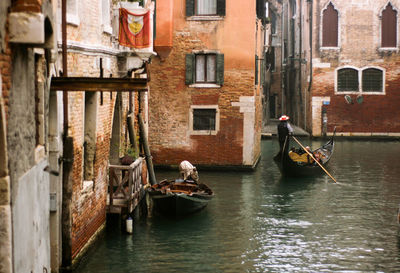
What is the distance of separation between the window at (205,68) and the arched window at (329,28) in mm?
11609

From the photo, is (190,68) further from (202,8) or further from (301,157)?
(301,157)

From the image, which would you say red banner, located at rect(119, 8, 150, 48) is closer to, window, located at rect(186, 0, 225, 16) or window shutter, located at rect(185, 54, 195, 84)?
window shutter, located at rect(185, 54, 195, 84)

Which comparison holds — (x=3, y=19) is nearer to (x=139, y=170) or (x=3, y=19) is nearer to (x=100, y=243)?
(x=100, y=243)

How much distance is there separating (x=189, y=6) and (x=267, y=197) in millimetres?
5932

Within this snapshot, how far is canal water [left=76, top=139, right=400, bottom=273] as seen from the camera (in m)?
9.38

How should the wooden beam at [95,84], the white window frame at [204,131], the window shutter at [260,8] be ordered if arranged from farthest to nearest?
the window shutter at [260,8], the white window frame at [204,131], the wooden beam at [95,84]

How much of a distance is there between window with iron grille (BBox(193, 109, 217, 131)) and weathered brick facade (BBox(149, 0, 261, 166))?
20 centimetres

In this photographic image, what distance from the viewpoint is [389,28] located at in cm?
2841

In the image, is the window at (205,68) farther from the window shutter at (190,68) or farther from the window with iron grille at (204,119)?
the window with iron grille at (204,119)

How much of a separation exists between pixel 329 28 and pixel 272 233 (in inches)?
742

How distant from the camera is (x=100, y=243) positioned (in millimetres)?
10273

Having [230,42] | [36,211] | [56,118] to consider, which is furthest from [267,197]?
[36,211]

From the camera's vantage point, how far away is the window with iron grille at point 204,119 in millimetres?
18531

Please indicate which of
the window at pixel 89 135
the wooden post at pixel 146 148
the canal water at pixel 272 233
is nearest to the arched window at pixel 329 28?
the canal water at pixel 272 233
